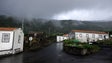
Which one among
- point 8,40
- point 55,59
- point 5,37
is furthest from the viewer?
point 8,40

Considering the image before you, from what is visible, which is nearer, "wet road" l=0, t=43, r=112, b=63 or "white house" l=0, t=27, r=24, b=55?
"wet road" l=0, t=43, r=112, b=63

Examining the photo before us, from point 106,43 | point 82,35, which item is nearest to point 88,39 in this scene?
point 82,35

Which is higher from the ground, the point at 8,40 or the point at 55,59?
the point at 8,40

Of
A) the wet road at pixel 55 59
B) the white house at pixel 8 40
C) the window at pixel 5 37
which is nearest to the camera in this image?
the wet road at pixel 55 59

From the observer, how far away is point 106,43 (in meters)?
44.3

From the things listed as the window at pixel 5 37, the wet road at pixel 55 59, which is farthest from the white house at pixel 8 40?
the wet road at pixel 55 59

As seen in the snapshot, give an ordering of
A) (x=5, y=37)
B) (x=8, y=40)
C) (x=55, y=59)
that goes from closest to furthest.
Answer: (x=55, y=59) → (x=5, y=37) → (x=8, y=40)

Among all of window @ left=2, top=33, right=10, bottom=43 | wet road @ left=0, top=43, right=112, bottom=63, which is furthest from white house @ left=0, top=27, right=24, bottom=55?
wet road @ left=0, top=43, right=112, bottom=63

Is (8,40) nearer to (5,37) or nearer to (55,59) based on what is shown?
(5,37)

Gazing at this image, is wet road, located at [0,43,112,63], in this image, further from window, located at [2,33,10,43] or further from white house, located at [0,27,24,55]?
window, located at [2,33,10,43]

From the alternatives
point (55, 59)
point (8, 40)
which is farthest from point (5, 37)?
point (55, 59)

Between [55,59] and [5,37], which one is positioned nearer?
[55,59]

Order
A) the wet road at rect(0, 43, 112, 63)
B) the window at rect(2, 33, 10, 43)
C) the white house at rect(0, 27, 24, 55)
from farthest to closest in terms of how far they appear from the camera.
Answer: the window at rect(2, 33, 10, 43) < the white house at rect(0, 27, 24, 55) < the wet road at rect(0, 43, 112, 63)

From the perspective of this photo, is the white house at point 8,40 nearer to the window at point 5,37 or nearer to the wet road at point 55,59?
the window at point 5,37
